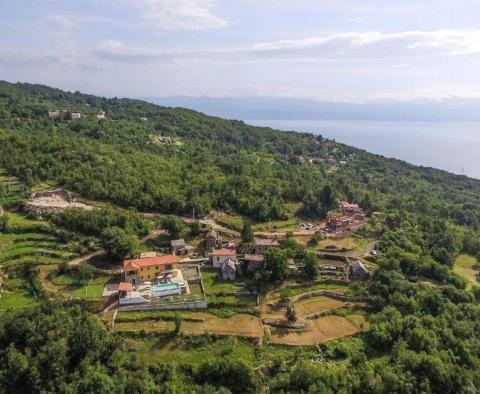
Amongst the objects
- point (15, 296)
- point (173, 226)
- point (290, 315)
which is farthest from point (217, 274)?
point (15, 296)

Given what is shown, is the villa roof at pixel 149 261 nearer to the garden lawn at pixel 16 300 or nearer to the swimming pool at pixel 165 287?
the swimming pool at pixel 165 287

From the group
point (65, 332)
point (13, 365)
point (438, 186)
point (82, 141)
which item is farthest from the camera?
point (438, 186)

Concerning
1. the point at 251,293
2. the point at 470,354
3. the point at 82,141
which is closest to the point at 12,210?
the point at 82,141

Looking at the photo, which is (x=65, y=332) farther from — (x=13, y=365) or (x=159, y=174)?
(x=159, y=174)

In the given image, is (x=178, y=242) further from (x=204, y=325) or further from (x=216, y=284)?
(x=204, y=325)

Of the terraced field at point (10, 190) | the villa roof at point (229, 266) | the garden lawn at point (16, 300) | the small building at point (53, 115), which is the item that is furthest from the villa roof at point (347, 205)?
the small building at point (53, 115)
